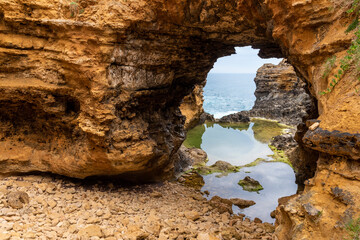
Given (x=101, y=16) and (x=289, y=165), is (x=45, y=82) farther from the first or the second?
(x=289, y=165)

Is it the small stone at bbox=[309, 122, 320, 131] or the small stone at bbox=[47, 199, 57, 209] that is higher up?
the small stone at bbox=[309, 122, 320, 131]

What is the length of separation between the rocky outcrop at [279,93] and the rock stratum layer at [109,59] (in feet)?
73.3

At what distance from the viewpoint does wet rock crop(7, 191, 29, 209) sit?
5.66m

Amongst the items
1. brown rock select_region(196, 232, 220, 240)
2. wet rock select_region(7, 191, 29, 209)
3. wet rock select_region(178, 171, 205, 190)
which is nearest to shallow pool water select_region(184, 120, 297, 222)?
wet rock select_region(178, 171, 205, 190)

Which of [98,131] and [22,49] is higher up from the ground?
[22,49]

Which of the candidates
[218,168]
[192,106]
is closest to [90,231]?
[218,168]

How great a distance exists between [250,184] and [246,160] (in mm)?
3958

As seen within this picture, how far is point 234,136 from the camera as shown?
21781 mm

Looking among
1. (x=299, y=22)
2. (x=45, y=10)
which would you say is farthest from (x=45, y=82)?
(x=299, y=22)

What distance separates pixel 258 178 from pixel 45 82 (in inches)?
410

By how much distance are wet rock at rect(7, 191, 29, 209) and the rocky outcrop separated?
26.6 m

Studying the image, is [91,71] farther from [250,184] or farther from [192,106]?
[192,106]

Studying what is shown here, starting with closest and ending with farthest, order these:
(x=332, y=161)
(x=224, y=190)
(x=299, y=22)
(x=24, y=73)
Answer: (x=332, y=161) → (x=299, y=22) → (x=24, y=73) → (x=224, y=190)

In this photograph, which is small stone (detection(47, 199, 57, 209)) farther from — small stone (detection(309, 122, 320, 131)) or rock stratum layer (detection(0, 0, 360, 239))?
small stone (detection(309, 122, 320, 131))
